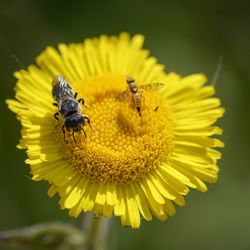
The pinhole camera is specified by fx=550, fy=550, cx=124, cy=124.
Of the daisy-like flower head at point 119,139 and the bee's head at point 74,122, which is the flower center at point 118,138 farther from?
the bee's head at point 74,122

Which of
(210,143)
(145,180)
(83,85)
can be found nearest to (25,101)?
(83,85)

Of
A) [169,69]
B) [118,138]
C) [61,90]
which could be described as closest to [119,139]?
[118,138]

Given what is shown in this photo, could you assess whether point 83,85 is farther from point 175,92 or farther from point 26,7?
point 26,7

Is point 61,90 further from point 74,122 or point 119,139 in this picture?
point 119,139

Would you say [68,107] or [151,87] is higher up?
[151,87]

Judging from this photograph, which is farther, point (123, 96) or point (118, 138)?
point (123, 96)

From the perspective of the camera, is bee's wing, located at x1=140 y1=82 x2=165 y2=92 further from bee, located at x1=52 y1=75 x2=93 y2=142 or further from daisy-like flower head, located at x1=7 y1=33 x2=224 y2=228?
bee, located at x1=52 y1=75 x2=93 y2=142
